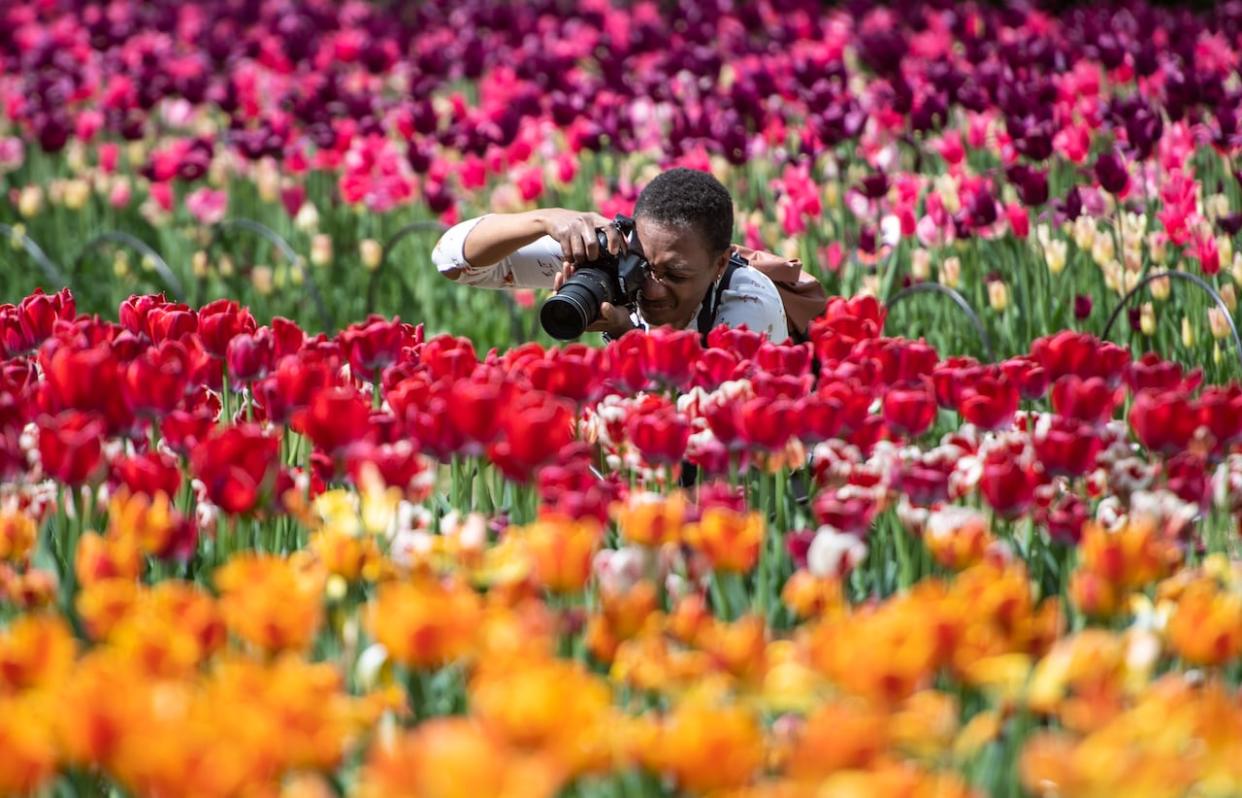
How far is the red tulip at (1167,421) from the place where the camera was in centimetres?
215

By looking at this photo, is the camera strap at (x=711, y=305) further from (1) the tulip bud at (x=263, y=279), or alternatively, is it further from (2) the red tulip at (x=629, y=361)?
(1) the tulip bud at (x=263, y=279)

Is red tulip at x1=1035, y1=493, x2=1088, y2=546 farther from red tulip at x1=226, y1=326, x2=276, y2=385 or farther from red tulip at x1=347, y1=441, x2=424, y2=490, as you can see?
red tulip at x1=226, y1=326, x2=276, y2=385

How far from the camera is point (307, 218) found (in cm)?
585

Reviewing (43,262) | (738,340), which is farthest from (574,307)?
(43,262)

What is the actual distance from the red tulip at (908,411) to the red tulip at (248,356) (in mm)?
1001

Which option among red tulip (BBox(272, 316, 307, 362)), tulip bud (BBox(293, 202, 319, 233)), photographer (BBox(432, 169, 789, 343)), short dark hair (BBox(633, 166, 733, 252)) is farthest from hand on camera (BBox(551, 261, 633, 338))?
tulip bud (BBox(293, 202, 319, 233))

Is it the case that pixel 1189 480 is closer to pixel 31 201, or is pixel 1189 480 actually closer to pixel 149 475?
pixel 149 475

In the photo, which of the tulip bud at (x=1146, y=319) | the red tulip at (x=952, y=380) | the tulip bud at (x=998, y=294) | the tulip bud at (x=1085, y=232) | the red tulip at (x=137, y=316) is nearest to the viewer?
the red tulip at (x=952, y=380)

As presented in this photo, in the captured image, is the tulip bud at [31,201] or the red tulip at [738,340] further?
the tulip bud at [31,201]

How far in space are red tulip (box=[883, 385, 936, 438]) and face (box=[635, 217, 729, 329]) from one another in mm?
862

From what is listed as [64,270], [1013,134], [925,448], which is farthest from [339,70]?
[925,448]

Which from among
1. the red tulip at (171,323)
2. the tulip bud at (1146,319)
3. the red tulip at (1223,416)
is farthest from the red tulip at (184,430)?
the tulip bud at (1146,319)

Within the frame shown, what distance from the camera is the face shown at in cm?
309

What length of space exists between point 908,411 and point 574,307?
31.7 inches
